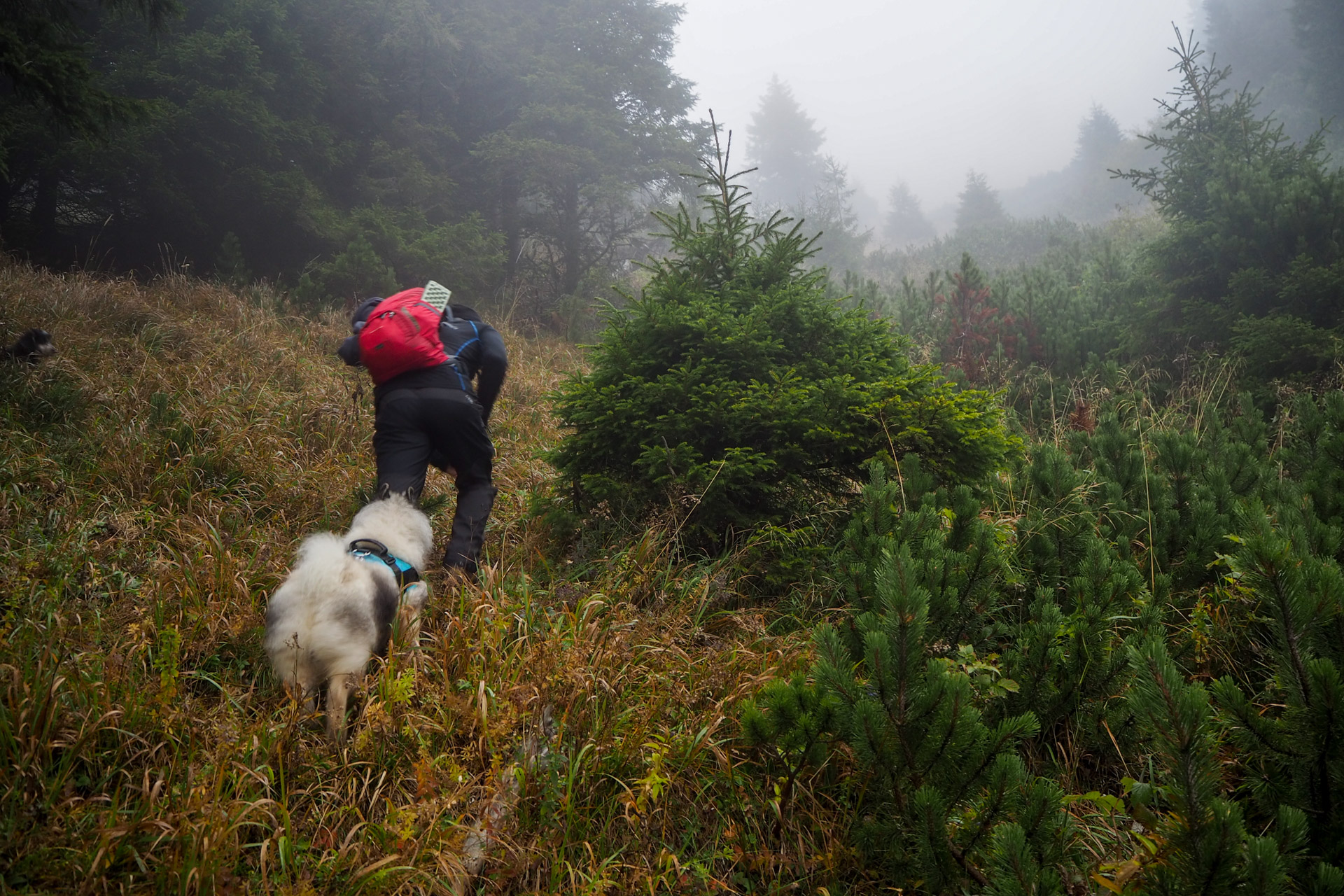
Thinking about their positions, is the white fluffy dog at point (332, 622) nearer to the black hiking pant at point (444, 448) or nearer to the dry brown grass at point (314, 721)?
the dry brown grass at point (314, 721)

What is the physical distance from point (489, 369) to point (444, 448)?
565 mm

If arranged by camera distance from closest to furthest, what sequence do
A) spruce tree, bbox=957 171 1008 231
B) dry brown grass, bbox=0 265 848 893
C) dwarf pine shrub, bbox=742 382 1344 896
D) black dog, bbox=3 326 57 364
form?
dwarf pine shrub, bbox=742 382 1344 896 < dry brown grass, bbox=0 265 848 893 < black dog, bbox=3 326 57 364 < spruce tree, bbox=957 171 1008 231

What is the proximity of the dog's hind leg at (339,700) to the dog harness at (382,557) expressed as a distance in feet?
1.42

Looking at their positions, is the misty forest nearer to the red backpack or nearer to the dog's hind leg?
the dog's hind leg

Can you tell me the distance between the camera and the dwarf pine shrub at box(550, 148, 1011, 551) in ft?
11.0

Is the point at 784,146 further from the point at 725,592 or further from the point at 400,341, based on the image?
the point at 725,592

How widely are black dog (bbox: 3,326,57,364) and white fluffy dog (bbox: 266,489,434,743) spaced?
472 centimetres

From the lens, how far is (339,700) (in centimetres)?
231

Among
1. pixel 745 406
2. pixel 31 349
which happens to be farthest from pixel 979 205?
pixel 31 349

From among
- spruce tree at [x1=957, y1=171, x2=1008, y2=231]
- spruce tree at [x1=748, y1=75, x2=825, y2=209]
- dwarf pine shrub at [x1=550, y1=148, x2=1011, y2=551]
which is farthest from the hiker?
spruce tree at [x1=748, y1=75, x2=825, y2=209]

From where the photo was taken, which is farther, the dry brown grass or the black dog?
the black dog

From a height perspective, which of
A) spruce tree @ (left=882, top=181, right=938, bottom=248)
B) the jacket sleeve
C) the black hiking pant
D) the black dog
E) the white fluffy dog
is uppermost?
spruce tree @ (left=882, top=181, right=938, bottom=248)

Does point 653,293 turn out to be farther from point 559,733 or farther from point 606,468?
point 559,733

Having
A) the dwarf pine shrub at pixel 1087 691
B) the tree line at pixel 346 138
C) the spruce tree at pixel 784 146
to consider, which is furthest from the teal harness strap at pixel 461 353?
the spruce tree at pixel 784 146
